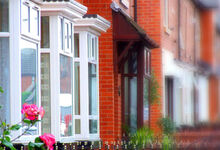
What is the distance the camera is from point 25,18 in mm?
10844

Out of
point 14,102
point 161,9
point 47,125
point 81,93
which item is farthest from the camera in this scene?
point 161,9

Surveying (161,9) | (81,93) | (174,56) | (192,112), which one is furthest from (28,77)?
(192,112)

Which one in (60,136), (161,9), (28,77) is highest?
(161,9)

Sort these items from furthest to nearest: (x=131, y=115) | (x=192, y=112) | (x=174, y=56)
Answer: (x=192, y=112), (x=174, y=56), (x=131, y=115)

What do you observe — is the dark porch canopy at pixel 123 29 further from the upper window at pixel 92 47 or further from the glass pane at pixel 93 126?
the glass pane at pixel 93 126

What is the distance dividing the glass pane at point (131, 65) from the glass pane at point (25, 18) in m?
7.19

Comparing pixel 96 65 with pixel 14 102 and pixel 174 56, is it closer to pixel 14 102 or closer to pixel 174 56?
pixel 14 102

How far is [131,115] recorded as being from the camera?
18.3 meters

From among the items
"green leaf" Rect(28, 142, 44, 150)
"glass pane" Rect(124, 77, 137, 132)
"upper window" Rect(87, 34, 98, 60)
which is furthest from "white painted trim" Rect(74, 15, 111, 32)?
"green leaf" Rect(28, 142, 44, 150)

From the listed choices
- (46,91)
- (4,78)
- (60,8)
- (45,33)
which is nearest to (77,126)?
(46,91)

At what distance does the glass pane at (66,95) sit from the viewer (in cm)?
1263

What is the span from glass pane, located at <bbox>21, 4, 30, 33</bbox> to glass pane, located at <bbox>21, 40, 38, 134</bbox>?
19 centimetres

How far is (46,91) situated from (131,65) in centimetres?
592

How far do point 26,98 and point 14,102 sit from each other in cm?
49
